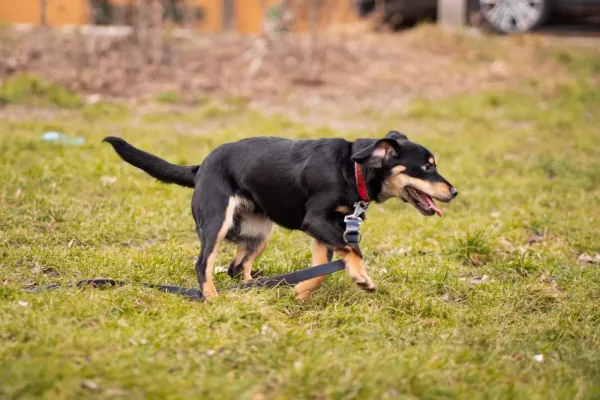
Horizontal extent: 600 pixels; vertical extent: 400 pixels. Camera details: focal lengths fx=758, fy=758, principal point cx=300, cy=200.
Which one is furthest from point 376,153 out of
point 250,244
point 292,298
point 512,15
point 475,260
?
point 512,15

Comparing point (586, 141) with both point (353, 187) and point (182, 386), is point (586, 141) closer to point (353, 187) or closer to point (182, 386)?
point (353, 187)

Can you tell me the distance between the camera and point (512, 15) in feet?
46.7

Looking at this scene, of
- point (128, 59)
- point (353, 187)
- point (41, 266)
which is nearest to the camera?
point (353, 187)

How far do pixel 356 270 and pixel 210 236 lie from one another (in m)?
0.92

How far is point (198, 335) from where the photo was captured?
391 cm

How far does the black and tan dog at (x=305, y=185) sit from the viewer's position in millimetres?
4645

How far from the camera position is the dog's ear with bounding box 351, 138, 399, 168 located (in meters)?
4.52

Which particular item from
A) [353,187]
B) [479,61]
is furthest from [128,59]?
[353,187]

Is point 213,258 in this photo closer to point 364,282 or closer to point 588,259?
point 364,282

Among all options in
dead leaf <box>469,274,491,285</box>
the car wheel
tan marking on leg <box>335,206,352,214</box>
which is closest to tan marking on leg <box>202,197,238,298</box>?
tan marking on leg <box>335,206,352,214</box>

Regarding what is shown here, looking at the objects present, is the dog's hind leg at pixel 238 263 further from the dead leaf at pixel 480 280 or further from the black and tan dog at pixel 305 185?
the dead leaf at pixel 480 280

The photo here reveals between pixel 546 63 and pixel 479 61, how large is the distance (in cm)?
119

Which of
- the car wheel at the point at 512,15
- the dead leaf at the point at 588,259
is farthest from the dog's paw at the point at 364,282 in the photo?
the car wheel at the point at 512,15

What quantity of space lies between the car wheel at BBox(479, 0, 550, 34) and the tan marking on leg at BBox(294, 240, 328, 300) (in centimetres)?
1058
